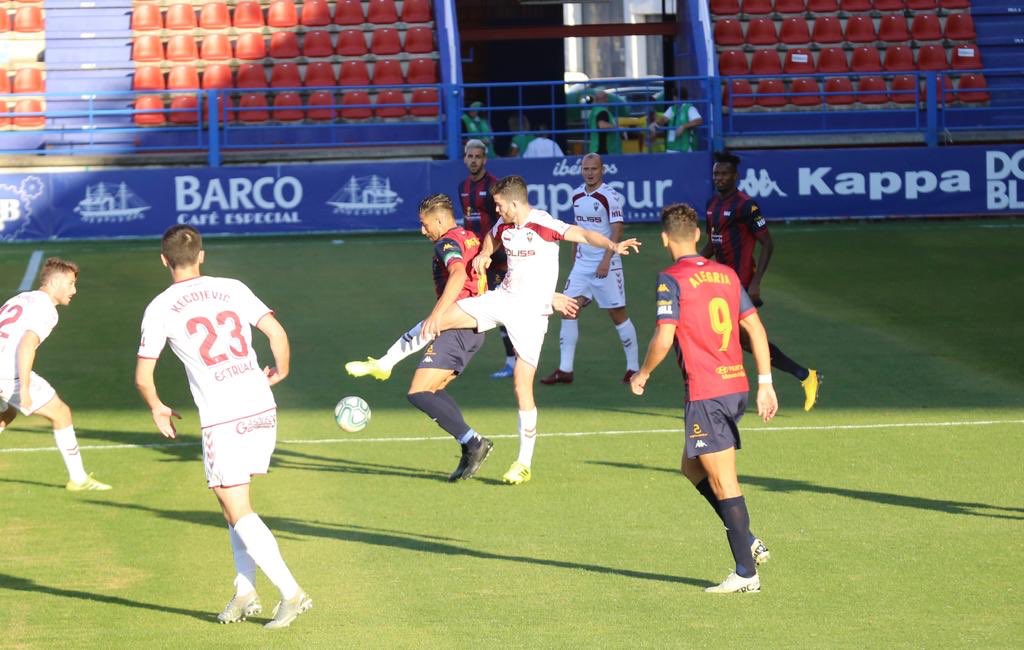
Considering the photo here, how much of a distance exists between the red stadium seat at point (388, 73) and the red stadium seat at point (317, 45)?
103 centimetres

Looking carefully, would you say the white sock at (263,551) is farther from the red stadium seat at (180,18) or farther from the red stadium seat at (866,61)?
the red stadium seat at (866,61)

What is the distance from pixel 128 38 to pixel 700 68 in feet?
36.9

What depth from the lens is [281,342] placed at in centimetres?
717

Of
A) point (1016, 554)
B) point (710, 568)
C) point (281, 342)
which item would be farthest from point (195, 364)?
point (1016, 554)

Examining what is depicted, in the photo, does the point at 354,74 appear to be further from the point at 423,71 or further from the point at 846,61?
the point at 846,61

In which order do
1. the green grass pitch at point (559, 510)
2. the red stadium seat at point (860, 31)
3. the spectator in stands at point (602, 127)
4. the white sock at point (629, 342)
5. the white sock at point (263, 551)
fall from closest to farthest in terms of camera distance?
the white sock at point (263, 551), the green grass pitch at point (559, 510), the white sock at point (629, 342), the spectator in stands at point (602, 127), the red stadium seat at point (860, 31)

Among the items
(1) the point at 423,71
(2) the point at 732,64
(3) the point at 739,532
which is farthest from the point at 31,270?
(3) the point at 739,532

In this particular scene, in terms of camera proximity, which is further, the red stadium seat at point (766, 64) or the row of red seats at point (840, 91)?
the red stadium seat at point (766, 64)

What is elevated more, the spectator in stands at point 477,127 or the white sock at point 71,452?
the spectator in stands at point 477,127

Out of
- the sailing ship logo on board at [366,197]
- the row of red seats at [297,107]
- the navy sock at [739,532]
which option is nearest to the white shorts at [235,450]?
the navy sock at [739,532]

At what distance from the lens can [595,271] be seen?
558 inches

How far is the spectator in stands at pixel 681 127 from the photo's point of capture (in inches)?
1028

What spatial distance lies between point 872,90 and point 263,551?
23.6 m

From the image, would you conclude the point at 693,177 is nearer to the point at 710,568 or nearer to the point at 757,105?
the point at 757,105
